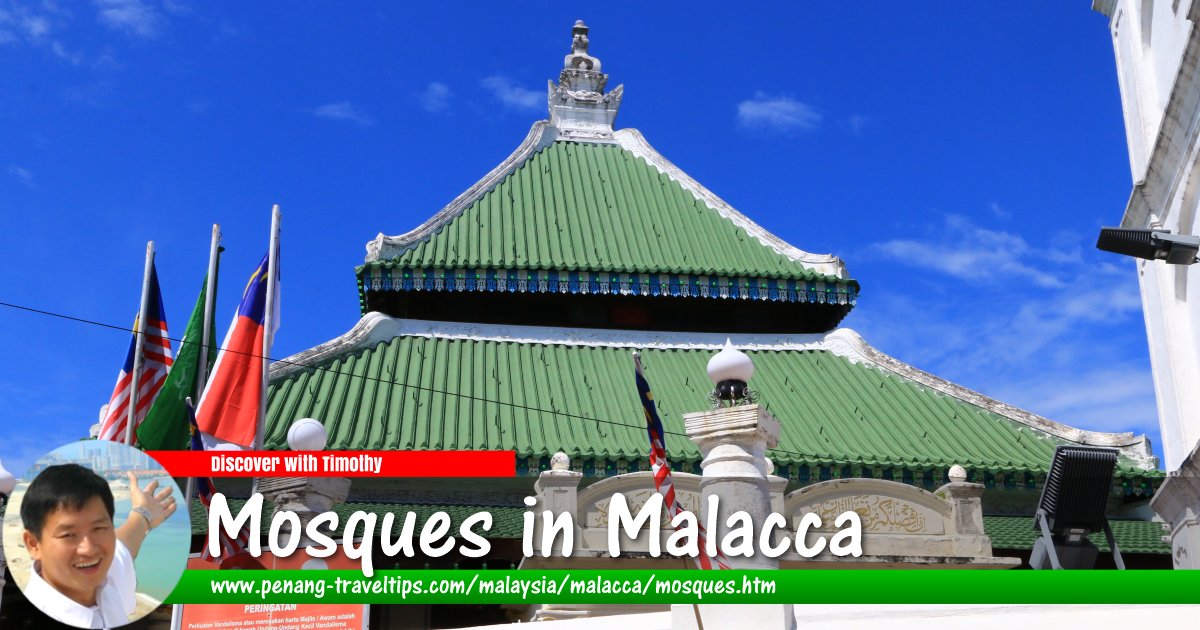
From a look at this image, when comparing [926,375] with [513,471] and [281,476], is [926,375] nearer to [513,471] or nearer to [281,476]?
[513,471]

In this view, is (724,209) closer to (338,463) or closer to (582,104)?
(582,104)

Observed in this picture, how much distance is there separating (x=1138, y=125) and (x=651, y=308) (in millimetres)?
11611

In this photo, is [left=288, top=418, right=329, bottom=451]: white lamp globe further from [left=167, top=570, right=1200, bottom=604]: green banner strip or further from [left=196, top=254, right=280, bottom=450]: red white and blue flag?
[left=196, top=254, right=280, bottom=450]: red white and blue flag

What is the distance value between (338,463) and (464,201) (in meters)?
14.2

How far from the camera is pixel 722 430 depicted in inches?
399

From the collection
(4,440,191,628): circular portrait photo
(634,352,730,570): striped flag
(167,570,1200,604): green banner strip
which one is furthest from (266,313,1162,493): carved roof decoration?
(4,440,191,628): circular portrait photo

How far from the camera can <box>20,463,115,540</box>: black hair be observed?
802 cm

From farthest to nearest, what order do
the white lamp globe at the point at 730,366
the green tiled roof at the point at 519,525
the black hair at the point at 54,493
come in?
1. the green tiled roof at the point at 519,525
2. the white lamp globe at the point at 730,366
3. the black hair at the point at 54,493

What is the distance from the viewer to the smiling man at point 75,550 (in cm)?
802

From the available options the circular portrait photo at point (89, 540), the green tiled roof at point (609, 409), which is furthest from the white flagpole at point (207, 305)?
the circular portrait photo at point (89, 540)

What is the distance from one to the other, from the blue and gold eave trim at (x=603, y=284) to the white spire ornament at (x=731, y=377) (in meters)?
12.4

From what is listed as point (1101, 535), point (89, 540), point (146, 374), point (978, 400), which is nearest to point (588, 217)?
point (978, 400)

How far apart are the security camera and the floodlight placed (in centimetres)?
213

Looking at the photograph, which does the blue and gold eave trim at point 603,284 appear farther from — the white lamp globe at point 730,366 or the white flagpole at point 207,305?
the white lamp globe at point 730,366
